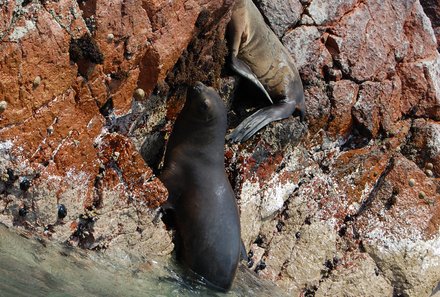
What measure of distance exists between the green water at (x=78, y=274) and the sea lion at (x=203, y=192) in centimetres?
18

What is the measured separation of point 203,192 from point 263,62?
73.5 inches

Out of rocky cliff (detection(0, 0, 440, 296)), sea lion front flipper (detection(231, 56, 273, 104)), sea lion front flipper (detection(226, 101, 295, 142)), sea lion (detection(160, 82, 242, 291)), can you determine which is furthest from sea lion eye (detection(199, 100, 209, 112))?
sea lion front flipper (detection(231, 56, 273, 104))

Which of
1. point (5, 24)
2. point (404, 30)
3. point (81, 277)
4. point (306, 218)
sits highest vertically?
point (404, 30)

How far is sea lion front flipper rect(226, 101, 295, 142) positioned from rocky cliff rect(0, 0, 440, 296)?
0.11m

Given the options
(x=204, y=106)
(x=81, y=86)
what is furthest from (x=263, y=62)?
(x=81, y=86)

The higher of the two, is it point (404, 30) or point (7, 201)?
point (404, 30)

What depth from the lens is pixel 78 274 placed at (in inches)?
180

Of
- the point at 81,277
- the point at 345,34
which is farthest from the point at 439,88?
the point at 81,277

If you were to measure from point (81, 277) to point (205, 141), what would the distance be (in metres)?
1.86

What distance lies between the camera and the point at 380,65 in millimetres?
7938

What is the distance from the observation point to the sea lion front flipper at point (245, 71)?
6809 mm

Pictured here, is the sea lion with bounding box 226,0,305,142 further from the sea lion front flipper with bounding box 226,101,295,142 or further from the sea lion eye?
the sea lion eye

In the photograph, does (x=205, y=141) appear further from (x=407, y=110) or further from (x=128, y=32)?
(x=407, y=110)

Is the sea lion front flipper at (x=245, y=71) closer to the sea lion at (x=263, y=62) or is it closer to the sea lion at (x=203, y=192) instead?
the sea lion at (x=263, y=62)
